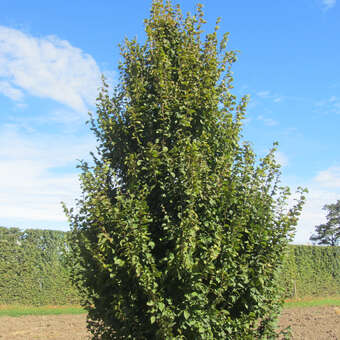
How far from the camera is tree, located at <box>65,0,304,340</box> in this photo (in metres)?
4.21

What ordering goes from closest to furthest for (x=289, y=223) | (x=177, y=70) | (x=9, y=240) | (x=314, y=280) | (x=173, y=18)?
1. (x=289, y=223)
2. (x=177, y=70)
3. (x=173, y=18)
4. (x=9, y=240)
5. (x=314, y=280)

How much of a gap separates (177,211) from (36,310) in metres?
16.2

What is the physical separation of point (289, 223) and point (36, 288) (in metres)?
17.5

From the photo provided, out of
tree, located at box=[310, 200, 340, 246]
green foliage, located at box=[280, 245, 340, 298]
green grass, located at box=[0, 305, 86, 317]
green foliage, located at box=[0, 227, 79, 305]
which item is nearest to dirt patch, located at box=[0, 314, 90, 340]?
green grass, located at box=[0, 305, 86, 317]

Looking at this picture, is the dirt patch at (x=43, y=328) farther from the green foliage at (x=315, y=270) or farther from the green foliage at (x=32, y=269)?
the green foliage at (x=315, y=270)

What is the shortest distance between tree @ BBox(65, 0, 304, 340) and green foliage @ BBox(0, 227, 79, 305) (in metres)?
14.4

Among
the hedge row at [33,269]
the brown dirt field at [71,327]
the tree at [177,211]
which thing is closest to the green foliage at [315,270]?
the hedge row at [33,269]

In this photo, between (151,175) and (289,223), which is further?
(289,223)

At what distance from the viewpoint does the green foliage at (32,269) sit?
59.9 feet

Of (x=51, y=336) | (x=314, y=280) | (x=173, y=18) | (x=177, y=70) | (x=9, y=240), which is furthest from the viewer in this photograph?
(x=314, y=280)

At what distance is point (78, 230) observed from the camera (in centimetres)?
510

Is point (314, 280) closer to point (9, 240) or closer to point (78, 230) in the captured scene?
point (9, 240)

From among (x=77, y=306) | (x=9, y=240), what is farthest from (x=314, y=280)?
(x=9, y=240)

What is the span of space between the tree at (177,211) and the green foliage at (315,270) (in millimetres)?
21265
